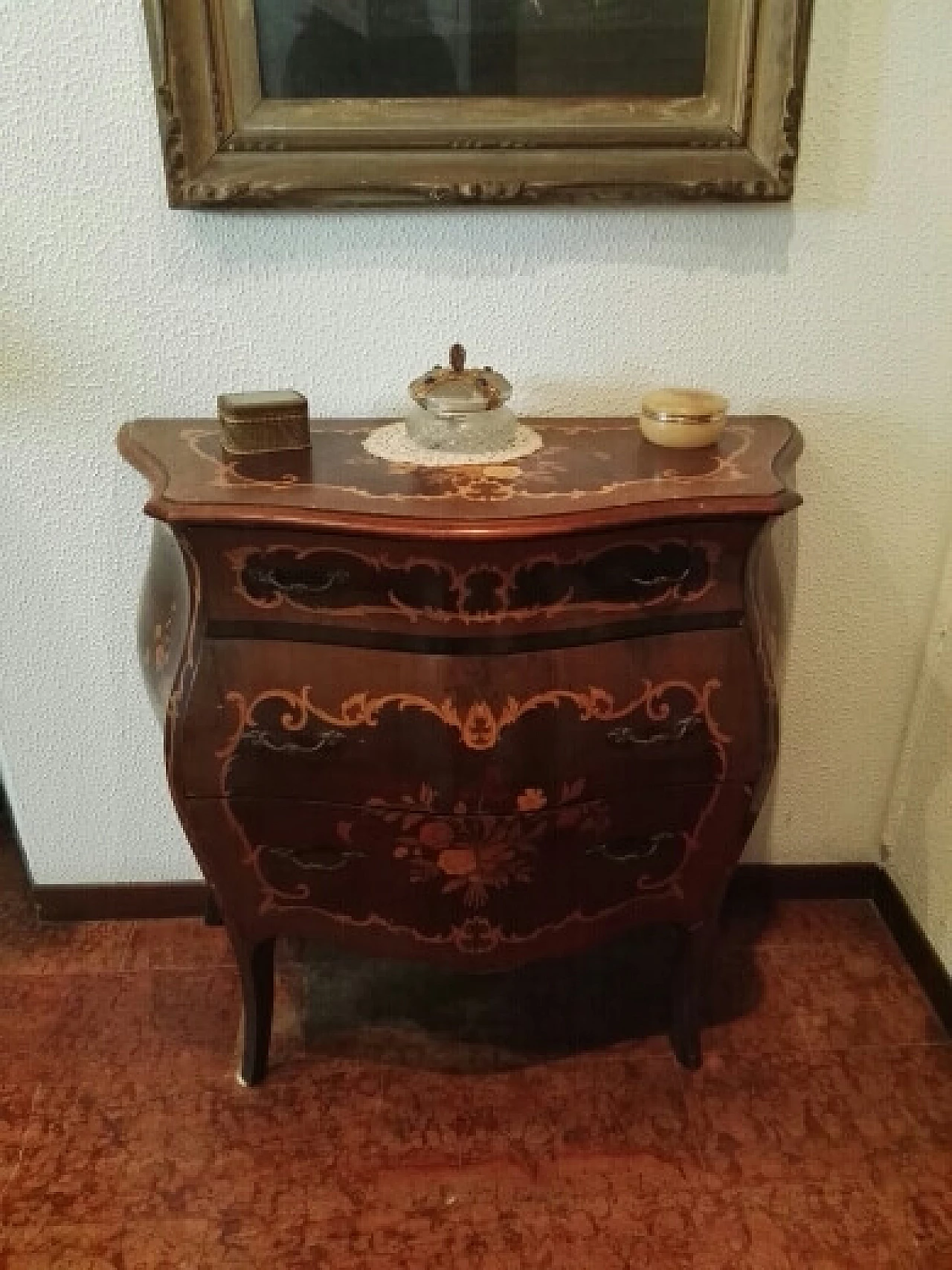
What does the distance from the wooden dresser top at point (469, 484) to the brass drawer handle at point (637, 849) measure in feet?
1.42

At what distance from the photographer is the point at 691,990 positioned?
5.03 ft

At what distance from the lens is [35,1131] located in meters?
1.48

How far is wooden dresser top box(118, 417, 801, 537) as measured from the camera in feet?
3.69

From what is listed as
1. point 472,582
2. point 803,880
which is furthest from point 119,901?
point 803,880

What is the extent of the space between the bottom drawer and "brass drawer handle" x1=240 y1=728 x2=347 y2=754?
3.3 inches

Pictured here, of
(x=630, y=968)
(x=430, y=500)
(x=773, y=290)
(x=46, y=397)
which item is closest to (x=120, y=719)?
(x=46, y=397)

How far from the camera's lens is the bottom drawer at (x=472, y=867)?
4.27 ft

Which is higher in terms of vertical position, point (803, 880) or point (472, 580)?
point (472, 580)

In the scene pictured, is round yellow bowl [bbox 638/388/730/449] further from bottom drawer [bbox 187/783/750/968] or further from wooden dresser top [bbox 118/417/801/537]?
bottom drawer [bbox 187/783/750/968]

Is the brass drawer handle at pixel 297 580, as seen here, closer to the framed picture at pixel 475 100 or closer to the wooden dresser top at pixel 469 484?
the wooden dresser top at pixel 469 484

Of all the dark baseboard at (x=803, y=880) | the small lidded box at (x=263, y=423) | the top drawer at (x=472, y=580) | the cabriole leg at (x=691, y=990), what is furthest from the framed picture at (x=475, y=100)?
the dark baseboard at (x=803, y=880)

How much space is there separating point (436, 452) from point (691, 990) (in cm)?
83

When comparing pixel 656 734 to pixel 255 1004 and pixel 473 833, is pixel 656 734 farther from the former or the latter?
pixel 255 1004

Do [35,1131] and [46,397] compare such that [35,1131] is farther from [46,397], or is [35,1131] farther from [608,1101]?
[46,397]
